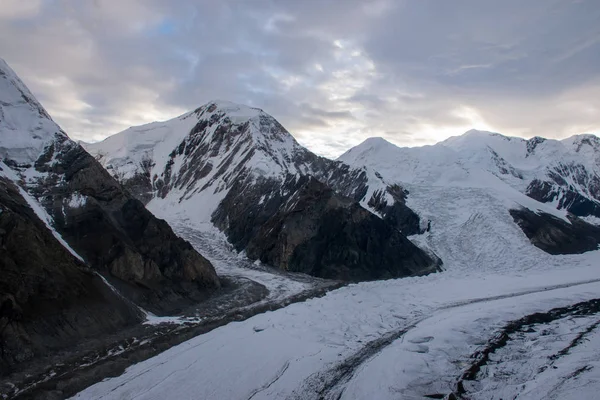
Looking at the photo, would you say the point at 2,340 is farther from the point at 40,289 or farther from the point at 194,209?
the point at 194,209

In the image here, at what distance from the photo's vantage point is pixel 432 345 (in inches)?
1045

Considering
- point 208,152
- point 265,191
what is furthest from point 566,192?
point 208,152

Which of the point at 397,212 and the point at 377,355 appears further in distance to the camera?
the point at 397,212

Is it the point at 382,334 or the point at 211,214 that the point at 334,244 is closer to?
the point at 382,334

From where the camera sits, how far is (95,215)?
38.4 metres

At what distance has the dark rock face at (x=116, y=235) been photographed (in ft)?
115

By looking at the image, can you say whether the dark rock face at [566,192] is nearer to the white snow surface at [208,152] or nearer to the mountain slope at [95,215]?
the white snow surface at [208,152]

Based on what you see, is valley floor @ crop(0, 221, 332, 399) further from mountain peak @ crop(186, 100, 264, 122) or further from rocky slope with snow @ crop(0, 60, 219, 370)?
mountain peak @ crop(186, 100, 264, 122)

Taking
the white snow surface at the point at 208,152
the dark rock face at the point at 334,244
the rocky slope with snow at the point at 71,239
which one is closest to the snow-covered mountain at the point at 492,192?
the dark rock face at the point at 334,244

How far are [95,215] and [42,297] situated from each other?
43.4 ft

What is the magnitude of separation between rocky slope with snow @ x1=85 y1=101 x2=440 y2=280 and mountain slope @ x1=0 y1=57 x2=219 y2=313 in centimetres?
1900

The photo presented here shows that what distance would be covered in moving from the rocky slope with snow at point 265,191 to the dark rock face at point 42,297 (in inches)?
1185

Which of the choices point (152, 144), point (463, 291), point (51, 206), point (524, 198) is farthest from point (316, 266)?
point (152, 144)

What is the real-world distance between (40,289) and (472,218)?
62.8m
